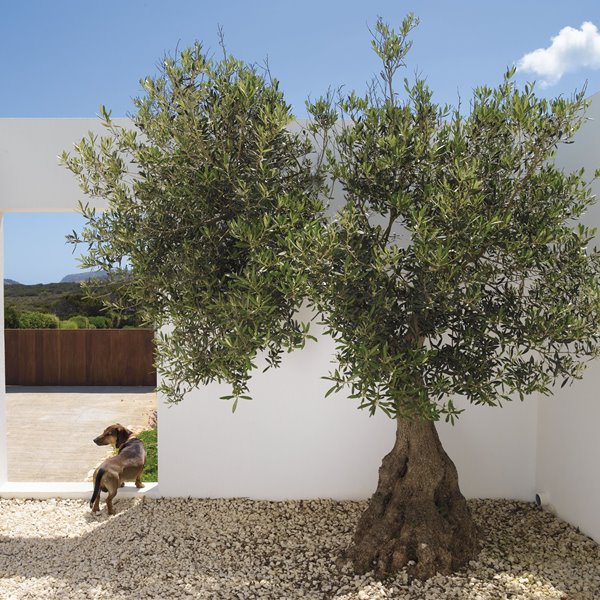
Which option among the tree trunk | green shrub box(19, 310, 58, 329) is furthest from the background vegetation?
the tree trunk

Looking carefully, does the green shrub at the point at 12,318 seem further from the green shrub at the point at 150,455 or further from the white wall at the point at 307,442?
the white wall at the point at 307,442

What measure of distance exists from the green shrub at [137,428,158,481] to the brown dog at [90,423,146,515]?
1.51 m

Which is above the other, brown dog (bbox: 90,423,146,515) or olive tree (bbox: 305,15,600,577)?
olive tree (bbox: 305,15,600,577)

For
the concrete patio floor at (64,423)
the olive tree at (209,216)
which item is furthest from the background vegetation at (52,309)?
the olive tree at (209,216)

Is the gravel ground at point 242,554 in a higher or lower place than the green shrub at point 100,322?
lower

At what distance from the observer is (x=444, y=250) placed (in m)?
3.67

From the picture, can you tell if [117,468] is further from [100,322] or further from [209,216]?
[100,322]

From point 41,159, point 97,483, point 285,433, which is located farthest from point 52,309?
point 285,433

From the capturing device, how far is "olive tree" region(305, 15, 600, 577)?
3828 mm

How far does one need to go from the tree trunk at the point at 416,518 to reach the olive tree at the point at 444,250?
0.04m

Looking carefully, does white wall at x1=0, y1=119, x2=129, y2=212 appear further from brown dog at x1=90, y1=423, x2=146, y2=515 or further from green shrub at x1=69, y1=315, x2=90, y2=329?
green shrub at x1=69, y1=315, x2=90, y2=329

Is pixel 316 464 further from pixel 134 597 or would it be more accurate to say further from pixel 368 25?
pixel 368 25

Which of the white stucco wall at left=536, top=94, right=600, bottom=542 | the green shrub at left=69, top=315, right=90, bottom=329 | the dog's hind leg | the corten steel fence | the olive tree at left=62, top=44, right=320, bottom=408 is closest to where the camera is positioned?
the olive tree at left=62, top=44, right=320, bottom=408

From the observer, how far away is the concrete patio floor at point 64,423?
8.93 meters
